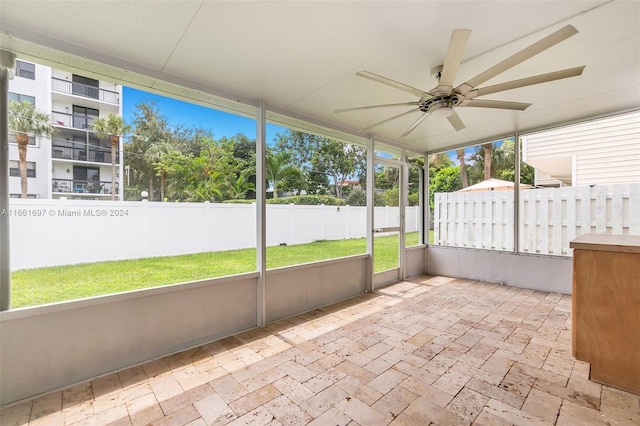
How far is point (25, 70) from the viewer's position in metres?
1.97

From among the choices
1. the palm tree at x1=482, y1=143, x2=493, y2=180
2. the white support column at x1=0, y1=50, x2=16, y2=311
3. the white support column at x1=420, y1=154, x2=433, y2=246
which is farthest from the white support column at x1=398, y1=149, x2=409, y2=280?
the white support column at x1=0, y1=50, x2=16, y2=311

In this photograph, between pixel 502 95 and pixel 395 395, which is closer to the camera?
pixel 395 395

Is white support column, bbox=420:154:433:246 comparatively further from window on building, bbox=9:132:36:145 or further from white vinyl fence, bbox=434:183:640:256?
window on building, bbox=9:132:36:145

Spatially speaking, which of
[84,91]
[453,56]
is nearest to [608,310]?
[453,56]

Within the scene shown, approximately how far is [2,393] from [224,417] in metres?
1.42

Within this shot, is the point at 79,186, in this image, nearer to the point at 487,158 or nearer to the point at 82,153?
the point at 82,153

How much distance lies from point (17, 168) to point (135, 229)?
84 centimetres

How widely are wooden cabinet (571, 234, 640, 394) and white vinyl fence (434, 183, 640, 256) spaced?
220 centimetres

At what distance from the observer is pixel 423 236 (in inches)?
217

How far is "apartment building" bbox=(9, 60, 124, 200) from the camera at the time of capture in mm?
1977

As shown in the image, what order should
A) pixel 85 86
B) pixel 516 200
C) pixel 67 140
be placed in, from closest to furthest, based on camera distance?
pixel 67 140 < pixel 85 86 < pixel 516 200

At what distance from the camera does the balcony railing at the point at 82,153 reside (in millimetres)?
2103

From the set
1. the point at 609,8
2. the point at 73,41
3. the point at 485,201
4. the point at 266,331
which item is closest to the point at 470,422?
the point at 266,331

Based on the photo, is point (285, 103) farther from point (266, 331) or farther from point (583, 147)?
point (583, 147)
